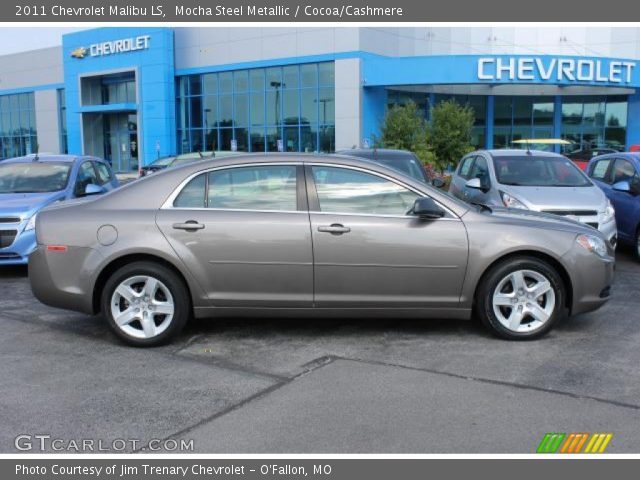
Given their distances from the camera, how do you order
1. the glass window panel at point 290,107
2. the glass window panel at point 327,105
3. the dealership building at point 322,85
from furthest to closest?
the glass window panel at point 290,107
the glass window panel at point 327,105
the dealership building at point 322,85

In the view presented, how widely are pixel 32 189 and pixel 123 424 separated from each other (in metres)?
6.48

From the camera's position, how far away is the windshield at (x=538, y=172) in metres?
9.67

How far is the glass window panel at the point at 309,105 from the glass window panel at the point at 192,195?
2651cm

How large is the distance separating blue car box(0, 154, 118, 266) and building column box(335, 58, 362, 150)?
20.1 metres

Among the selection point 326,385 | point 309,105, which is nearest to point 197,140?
point 309,105

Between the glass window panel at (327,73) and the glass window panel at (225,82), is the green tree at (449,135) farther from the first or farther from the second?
the glass window panel at (225,82)

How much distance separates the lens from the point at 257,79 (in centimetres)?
3347

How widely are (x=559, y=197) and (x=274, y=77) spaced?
84.1 feet

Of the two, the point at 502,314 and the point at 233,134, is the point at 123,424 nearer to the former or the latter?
the point at 502,314

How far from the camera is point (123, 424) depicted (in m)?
3.98

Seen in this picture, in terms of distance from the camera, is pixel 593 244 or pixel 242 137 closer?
pixel 593 244

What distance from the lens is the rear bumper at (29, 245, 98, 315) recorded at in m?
5.53

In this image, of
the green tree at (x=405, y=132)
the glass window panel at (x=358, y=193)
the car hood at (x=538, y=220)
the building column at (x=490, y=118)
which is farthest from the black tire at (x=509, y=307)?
the building column at (x=490, y=118)

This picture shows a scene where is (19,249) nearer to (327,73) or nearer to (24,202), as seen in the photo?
(24,202)
